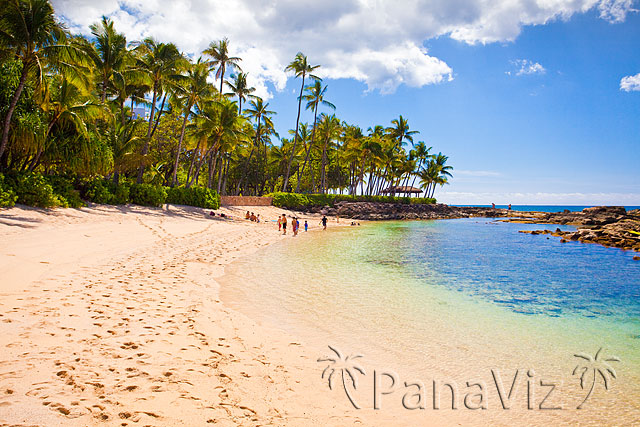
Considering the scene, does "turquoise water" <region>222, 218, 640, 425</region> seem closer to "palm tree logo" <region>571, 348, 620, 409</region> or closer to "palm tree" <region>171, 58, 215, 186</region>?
"palm tree logo" <region>571, 348, 620, 409</region>

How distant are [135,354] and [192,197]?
28311mm

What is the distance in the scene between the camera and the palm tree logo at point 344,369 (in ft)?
13.9

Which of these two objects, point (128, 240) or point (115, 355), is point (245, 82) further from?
point (115, 355)

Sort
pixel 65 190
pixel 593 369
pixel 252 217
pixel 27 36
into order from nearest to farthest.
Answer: pixel 593 369
pixel 27 36
pixel 65 190
pixel 252 217

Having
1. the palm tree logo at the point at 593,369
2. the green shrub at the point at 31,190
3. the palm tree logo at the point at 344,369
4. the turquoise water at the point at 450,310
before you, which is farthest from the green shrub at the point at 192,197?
the palm tree logo at the point at 593,369

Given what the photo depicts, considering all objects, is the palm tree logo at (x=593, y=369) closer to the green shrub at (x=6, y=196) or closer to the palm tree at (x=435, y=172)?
the green shrub at (x=6, y=196)

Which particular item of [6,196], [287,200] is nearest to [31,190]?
[6,196]

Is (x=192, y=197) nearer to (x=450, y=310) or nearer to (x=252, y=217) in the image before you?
(x=252, y=217)

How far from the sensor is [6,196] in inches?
552

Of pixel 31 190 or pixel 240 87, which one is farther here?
pixel 240 87

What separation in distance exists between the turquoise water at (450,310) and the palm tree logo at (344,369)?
34 centimetres

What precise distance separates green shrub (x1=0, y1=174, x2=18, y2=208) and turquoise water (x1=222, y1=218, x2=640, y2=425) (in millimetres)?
10895

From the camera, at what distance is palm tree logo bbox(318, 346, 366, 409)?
4.23m

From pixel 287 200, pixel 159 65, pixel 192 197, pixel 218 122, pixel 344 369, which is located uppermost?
pixel 159 65
